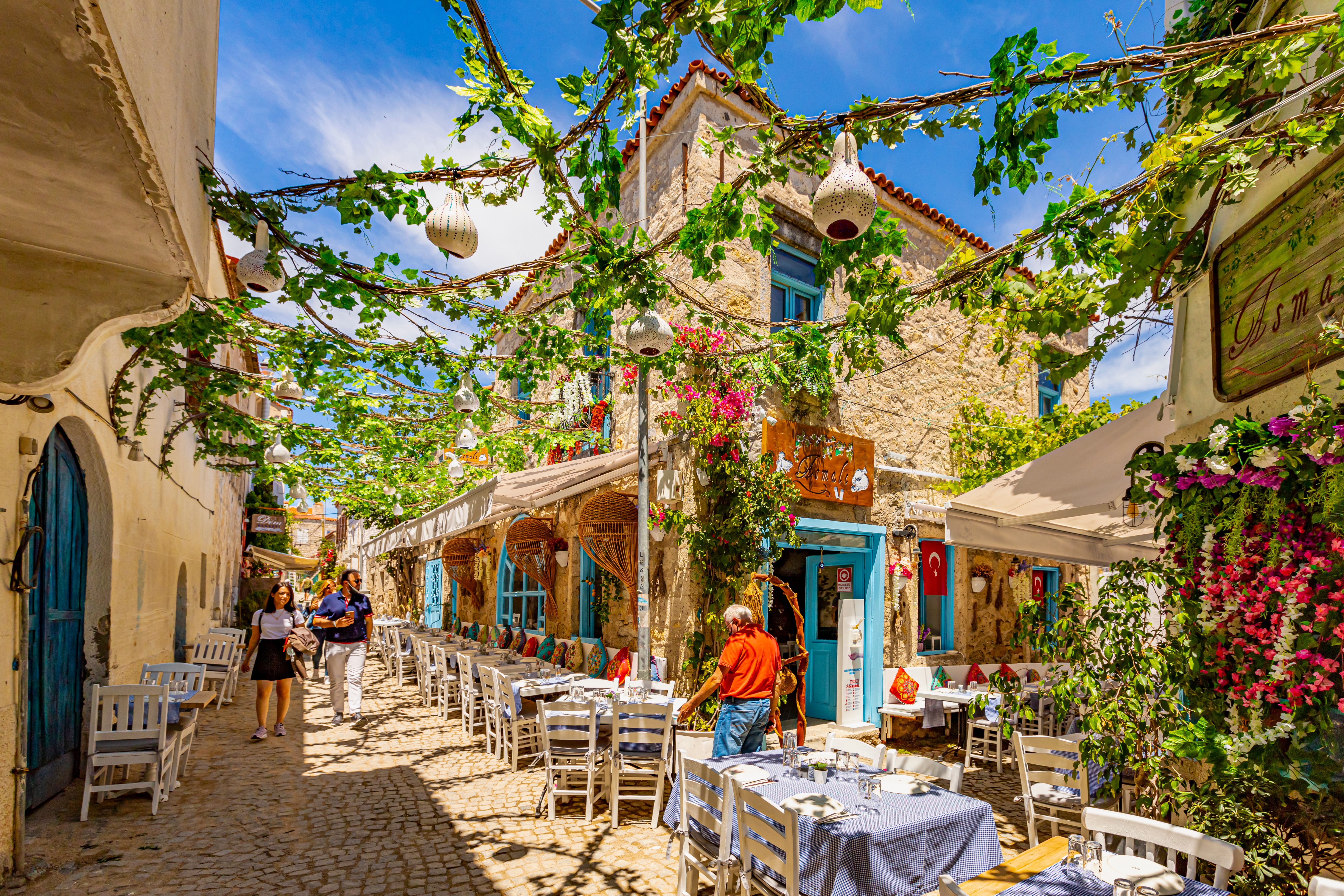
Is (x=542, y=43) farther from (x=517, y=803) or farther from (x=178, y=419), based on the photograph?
(x=178, y=419)

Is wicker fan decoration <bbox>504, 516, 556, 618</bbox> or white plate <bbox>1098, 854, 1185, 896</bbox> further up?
wicker fan decoration <bbox>504, 516, 556, 618</bbox>

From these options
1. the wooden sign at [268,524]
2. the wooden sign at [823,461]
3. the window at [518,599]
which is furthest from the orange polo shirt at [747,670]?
the wooden sign at [268,524]

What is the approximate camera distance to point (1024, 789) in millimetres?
4770

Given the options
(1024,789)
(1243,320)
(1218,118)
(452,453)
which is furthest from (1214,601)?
(452,453)

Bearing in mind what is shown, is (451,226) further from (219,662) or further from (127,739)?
(219,662)

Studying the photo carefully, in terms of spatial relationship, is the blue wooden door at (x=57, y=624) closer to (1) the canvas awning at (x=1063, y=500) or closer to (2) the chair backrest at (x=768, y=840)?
(2) the chair backrest at (x=768, y=840)

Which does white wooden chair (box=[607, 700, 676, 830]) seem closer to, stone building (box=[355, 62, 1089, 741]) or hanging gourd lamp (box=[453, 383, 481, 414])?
stone building (box=[355, 62, 1089, 741])

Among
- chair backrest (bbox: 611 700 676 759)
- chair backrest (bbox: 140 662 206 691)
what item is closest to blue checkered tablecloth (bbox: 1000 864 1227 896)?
chair backrest (bbox: 611 700 676 759)

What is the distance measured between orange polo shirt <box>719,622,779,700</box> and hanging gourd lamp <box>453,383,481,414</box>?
3714mm

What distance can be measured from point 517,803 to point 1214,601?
16.7 feet

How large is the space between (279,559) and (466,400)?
714 inches

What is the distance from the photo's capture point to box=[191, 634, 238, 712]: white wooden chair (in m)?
10.0

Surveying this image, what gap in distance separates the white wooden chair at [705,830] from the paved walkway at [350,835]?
318 millimetres

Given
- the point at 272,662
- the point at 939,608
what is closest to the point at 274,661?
the point at 272,662
